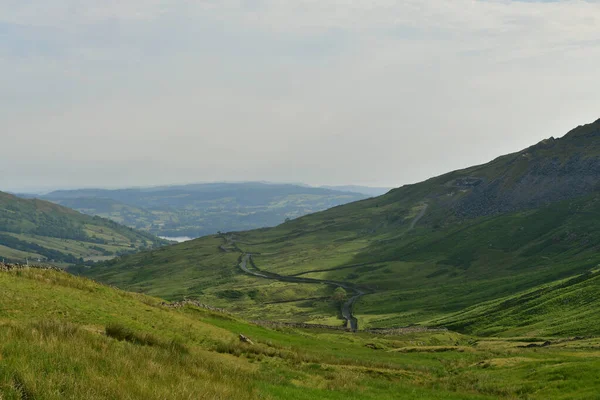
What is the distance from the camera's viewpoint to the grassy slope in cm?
1369

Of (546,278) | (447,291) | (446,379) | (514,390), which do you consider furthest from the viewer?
(447,291)

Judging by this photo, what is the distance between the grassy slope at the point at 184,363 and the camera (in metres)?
13.7

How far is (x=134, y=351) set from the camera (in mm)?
18125

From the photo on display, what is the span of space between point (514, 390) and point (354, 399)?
1415 cm

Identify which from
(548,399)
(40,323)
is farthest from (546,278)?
(40,323)

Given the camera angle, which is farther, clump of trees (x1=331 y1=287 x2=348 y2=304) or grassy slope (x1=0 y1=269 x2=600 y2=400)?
clump of trees (x1=331 y1=287 x2=348 y2=304)

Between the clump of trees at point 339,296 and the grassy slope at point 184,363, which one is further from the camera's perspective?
the clump of trees at point 339,296

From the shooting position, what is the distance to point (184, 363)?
1919cm

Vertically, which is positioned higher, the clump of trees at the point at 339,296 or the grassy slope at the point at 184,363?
the grassy slope at the point at 184,363

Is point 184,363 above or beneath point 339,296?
above

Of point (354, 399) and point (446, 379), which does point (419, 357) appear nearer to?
point (446, 379)

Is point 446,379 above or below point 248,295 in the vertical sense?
above

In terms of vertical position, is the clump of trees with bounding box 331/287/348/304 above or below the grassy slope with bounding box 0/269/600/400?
below

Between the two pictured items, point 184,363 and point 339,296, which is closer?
point 184,363
